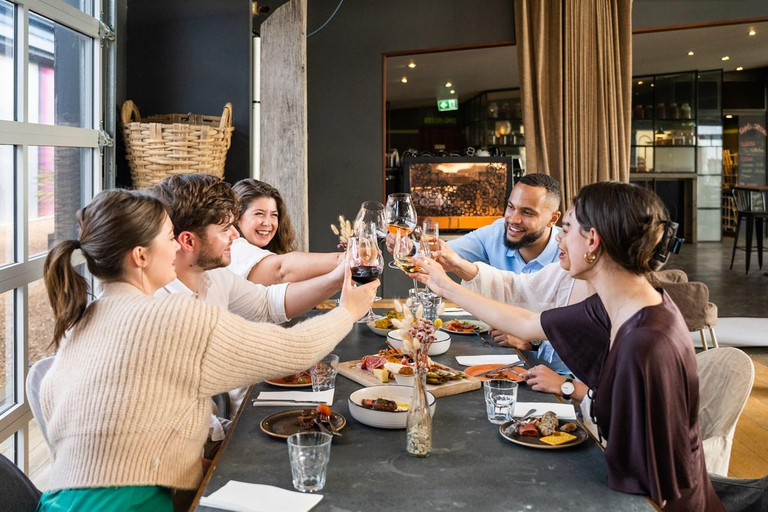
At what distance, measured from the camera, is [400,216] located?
2648 mm

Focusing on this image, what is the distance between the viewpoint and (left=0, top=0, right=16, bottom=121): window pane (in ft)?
7.58

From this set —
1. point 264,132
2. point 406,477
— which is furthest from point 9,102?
point 264,132

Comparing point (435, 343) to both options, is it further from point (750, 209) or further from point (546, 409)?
point (750, 209)

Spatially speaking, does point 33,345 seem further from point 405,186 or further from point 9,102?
point 405,186

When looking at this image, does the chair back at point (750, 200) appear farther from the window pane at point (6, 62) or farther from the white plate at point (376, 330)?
the window pane at point (6, 62)

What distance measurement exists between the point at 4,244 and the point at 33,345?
432 mm

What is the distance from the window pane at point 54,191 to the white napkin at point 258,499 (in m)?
1.48

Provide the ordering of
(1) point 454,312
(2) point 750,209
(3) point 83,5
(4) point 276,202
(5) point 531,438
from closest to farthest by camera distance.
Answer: (5) point 531,438 → (3) point 83,5 → (4) point 276,202 → (1) point 454,312 → (2) point 750,209

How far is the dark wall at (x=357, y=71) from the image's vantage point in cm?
658

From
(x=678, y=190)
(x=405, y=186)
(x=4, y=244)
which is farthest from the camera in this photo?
(x=678, y=190)

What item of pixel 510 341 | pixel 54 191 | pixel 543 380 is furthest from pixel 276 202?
pixel 543 380

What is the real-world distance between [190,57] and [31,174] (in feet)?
A: 5.40

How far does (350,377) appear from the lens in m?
2.43

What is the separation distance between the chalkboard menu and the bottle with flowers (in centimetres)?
1486
